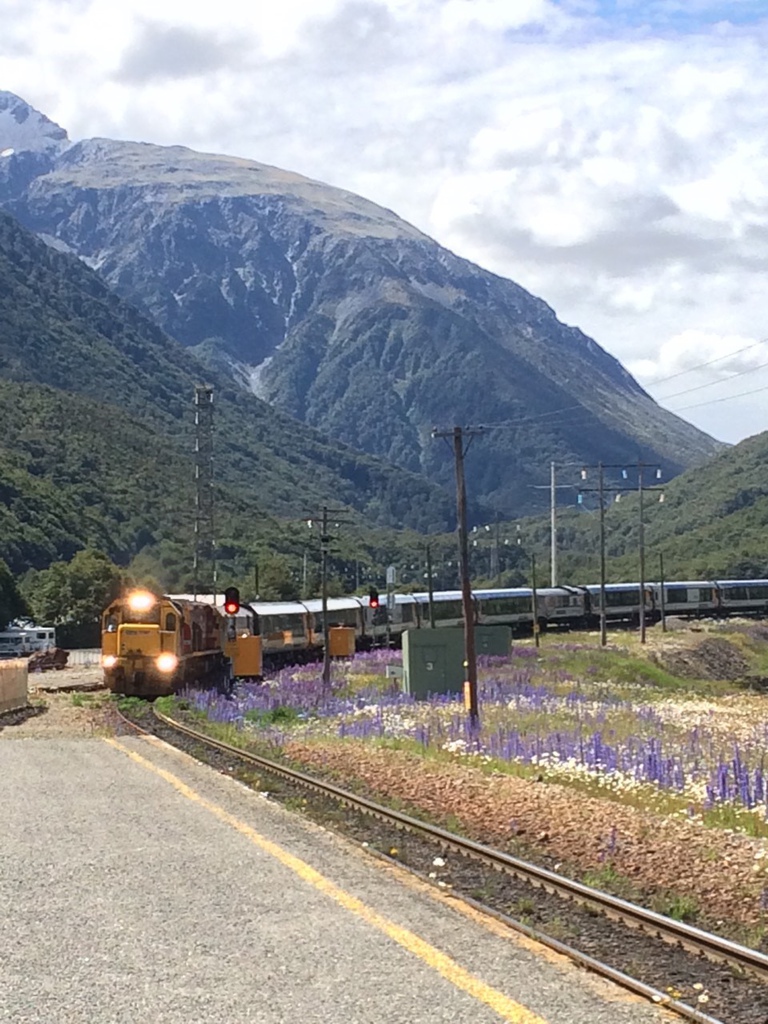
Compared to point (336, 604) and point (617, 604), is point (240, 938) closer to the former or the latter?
point (336, 604)

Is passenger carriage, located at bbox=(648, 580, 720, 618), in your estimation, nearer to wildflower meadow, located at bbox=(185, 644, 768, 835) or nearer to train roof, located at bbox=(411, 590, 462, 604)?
train roof, located at bbox=(411, 590, 462, 604)

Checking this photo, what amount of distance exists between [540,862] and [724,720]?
22940 mm

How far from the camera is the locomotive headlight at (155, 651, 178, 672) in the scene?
3888cm

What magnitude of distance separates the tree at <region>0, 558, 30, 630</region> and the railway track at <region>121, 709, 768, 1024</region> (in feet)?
268

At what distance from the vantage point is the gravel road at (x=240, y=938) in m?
8.22

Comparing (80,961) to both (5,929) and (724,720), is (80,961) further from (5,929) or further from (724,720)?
(724,720)

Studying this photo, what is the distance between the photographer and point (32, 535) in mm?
119625

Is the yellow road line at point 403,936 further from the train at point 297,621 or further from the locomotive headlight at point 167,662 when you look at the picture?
the train at point 297,621

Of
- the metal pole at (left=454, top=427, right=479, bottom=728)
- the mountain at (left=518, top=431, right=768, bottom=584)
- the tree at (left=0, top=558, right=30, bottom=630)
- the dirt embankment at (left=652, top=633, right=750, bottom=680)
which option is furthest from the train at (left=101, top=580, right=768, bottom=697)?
the tree at (left=0, top=558, right=30, bottom=630)

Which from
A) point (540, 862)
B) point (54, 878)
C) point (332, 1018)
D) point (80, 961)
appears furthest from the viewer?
point (540, 862)

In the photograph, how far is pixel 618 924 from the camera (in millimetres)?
10648

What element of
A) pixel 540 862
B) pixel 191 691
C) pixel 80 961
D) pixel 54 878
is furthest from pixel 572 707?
pixel 80 961

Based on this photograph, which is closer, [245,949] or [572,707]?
[245,949]

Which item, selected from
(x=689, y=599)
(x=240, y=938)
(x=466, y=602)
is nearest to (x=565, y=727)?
(x=466, y=602)
